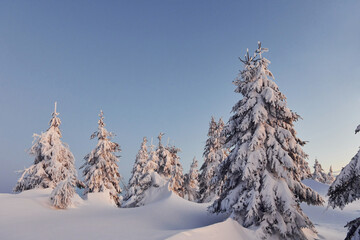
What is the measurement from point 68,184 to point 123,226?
587 centimetres

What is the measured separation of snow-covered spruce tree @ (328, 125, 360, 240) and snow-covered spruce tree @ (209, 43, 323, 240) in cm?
347

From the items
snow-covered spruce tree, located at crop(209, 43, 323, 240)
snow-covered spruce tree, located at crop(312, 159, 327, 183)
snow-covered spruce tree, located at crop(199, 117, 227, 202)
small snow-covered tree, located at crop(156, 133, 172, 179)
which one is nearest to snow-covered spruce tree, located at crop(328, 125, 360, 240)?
snow-covered spruce tree, located at crop(209, 43, 323, 240)

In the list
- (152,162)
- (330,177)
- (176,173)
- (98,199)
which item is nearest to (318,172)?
(330,177)

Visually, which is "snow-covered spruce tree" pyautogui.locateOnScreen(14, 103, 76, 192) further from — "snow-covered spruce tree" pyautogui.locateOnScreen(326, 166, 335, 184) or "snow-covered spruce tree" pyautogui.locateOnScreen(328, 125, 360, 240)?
"snow-covered spruce tree" pyautogui.locateOnScreen(326, 166, 335, 184)

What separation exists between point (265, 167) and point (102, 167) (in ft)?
60.9

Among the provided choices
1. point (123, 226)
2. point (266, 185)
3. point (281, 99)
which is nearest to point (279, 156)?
point (266, 185)

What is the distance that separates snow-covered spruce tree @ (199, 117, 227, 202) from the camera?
94.2 ft

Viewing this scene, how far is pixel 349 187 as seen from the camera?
6945 mm

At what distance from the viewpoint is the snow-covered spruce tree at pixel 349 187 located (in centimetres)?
674

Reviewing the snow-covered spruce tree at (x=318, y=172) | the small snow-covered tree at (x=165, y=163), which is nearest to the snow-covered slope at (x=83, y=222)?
the small snow-covered tree at (x=165, y=163)

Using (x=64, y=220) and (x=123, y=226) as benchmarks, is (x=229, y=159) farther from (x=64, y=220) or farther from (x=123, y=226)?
(x=64, y=220)

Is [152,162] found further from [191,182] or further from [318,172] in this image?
[318,172]

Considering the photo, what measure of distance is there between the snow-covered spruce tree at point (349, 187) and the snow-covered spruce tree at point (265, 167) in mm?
3471

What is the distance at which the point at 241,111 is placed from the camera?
1250cm
